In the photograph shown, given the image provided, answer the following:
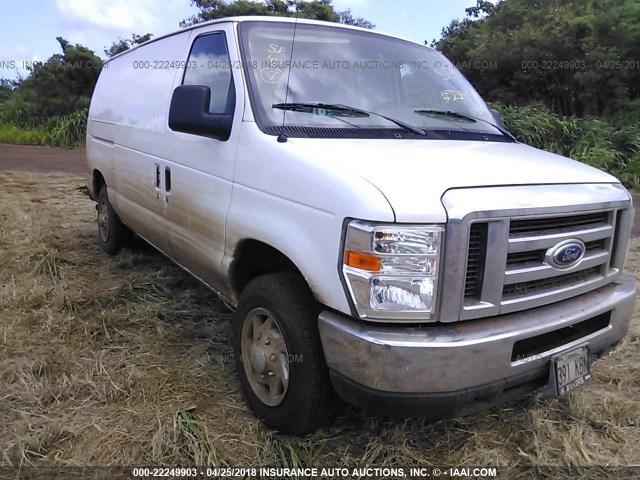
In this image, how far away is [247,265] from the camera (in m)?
2.92

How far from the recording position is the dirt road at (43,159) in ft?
37.9

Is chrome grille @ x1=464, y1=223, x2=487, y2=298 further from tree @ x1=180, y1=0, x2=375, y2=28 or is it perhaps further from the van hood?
tree @ x1=180, y1=0, x2=375, y2=28

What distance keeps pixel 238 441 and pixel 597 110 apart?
41.6 ft

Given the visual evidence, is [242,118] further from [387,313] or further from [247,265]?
[387,313]

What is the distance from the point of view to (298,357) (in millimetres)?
2361

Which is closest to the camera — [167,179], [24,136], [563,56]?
[167,179]

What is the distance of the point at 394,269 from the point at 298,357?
64 cm

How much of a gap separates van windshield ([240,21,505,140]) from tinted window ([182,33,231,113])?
19cm

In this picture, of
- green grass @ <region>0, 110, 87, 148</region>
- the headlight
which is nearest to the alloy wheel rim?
the headlight

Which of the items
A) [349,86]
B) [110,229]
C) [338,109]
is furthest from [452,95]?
[110,229]

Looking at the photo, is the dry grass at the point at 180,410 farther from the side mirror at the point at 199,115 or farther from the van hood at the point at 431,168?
the side mirror at the point at 199,115

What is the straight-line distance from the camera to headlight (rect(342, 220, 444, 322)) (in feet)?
6.62

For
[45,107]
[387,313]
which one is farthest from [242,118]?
[45,107]

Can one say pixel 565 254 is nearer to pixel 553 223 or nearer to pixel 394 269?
pixel 553 223
